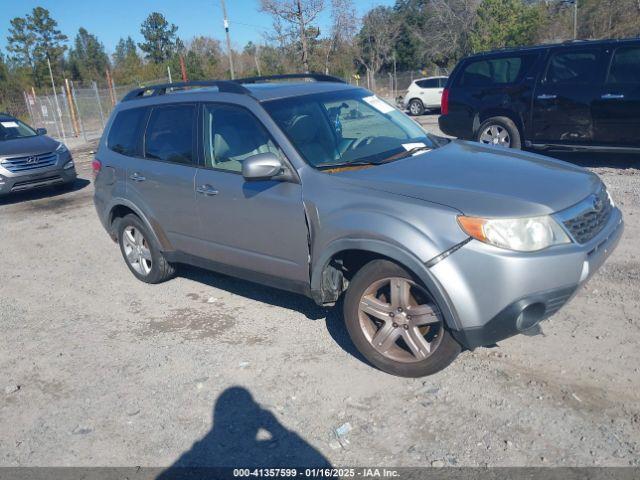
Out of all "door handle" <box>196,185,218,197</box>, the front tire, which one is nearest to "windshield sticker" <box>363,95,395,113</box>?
"door handle" <box>196,185,218,197</box>

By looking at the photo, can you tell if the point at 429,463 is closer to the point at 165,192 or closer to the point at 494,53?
the point at 165,192

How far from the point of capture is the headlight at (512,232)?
Result: 10.3 feet

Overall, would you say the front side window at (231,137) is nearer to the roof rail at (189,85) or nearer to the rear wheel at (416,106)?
the roof rail at (189,85)

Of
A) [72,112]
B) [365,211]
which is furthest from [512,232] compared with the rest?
[72,112]

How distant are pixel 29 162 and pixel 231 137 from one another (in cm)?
787

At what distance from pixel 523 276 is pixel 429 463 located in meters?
1.10

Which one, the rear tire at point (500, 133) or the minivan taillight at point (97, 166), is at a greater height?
the minivan taillight at point (97, 166)

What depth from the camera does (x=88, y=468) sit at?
314cm

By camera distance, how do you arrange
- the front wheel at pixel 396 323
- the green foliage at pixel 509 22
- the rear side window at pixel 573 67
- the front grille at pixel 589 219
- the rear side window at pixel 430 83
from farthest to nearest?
the green foliage at pixel 509 22
the rear side window at pixel 430 83
the rear side window at pixel 573 67
the front wheel at pixel 396 323
the front grille at pixel 589 219

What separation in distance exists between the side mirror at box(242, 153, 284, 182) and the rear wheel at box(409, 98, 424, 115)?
21830 millimetres

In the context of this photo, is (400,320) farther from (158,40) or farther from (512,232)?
(158,40)

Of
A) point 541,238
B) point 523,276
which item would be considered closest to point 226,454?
point 523,276

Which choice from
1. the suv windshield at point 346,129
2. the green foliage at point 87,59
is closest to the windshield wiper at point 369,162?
the suv windshield at point 346,129

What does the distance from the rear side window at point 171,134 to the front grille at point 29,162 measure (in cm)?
662
